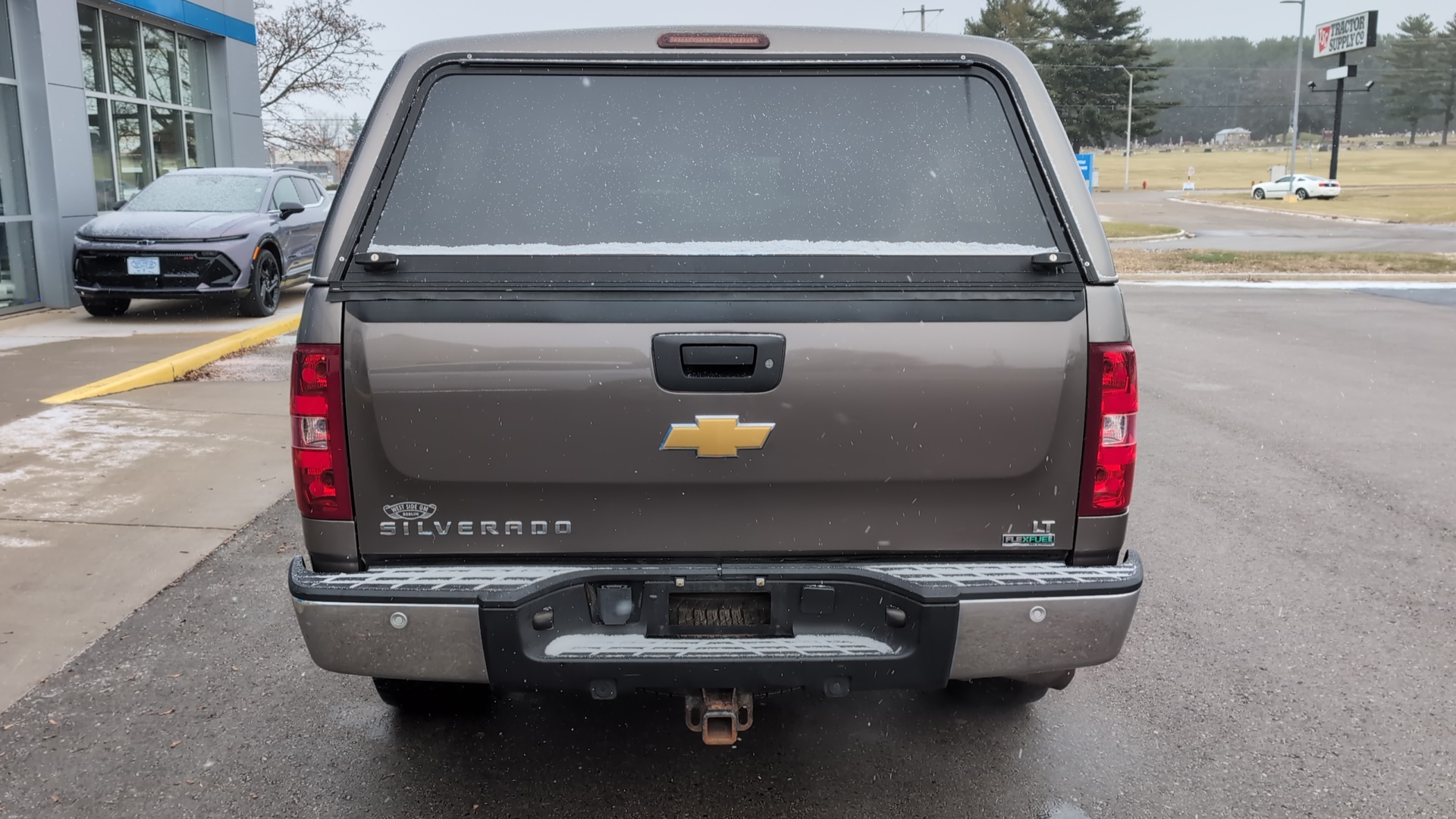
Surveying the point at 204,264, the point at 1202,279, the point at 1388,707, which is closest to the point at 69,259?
the point at 204,264

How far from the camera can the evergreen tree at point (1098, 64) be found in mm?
92188

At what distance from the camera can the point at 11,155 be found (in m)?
13.2

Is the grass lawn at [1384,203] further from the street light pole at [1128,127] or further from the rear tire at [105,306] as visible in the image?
the rear tire at [105,306]

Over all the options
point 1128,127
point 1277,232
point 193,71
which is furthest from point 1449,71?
point 193,71

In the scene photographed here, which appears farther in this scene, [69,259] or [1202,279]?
[1202,279]

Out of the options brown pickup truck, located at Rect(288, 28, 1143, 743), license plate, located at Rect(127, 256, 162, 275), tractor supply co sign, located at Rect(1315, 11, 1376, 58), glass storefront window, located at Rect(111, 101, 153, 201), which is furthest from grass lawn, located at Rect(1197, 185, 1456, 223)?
brown pickup truck, located at Rect(288, 28, 1143, 743)

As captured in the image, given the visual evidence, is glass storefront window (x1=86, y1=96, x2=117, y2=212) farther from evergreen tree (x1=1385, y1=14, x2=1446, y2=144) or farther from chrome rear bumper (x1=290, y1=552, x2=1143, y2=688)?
evergreen tree (x1=1385, y1=14, x2=1446, y2=144)

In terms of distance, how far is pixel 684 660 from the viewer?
2650mm

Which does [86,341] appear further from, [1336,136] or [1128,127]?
[1128,127]

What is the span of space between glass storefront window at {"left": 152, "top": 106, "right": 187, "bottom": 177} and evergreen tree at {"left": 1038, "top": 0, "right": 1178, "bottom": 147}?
84118mm

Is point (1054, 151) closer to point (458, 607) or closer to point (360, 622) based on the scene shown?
point (458, 607)

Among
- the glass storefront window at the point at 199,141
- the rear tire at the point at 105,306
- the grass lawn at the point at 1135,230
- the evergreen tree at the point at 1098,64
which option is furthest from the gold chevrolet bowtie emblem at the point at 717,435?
the evergreen tree at the point at 1098,64

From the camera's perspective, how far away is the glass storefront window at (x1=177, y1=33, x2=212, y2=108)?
57.1 ft

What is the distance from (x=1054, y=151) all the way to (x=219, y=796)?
2.86 meters
